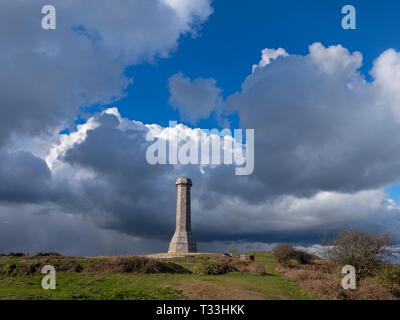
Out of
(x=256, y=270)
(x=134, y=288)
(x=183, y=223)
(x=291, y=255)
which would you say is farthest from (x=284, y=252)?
(x=134, y=288)

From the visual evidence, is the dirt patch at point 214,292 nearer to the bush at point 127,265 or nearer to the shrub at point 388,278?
the bush at point 127,265

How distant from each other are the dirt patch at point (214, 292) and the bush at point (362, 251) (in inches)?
460

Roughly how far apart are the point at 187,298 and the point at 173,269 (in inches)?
518

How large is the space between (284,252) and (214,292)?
34.6m

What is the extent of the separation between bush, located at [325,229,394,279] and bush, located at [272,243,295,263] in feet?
76.5

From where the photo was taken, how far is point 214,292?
17922 millimetres

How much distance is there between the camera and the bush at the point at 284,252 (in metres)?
49.1

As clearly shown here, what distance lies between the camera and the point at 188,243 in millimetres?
62719

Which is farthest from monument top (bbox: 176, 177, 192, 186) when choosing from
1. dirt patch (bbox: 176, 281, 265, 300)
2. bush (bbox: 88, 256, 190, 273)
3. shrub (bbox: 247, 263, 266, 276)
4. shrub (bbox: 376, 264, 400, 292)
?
dirt patch (bbox: 176, 281, 265, 300)

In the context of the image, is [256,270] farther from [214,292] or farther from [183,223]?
[183,223]

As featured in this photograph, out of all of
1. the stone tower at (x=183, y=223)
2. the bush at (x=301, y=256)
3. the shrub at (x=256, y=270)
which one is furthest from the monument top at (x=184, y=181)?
the shrub at (x=256, y=270)

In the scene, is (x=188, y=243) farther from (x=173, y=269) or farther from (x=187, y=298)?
(x=187, y=298)
